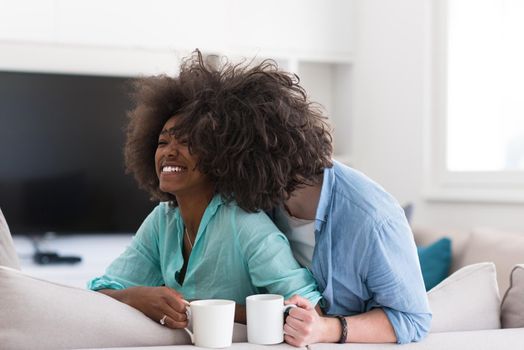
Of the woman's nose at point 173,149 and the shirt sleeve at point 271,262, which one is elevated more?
the woman's nose at point 173,149

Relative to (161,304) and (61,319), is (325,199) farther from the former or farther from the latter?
(61,319)

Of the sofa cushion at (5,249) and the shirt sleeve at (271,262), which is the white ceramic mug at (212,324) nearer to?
the shirt sleeve at (271,262)

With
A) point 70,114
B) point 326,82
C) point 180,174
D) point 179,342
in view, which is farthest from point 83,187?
point 179,342

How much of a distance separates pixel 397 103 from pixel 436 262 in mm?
1443

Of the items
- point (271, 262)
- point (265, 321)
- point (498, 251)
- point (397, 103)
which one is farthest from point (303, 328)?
point (397, 103)

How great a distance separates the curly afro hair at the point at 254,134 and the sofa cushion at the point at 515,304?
428 mm

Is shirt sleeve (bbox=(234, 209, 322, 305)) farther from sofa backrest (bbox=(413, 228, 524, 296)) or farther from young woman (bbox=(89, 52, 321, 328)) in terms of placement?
sofa backrest (bbox=(413, 228, 524, 296))

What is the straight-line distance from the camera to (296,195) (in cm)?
140

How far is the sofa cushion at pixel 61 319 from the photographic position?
3.43 ft

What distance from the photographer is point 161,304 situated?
46.4 inches

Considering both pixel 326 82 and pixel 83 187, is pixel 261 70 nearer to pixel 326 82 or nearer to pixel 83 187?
pixel 83 187

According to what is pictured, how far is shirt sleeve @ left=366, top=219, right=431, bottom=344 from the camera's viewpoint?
1.22 metres

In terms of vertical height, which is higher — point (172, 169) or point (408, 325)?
point (172, 169)

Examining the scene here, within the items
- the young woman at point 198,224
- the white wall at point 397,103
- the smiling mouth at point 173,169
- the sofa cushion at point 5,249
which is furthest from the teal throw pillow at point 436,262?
the sofa cushion at point 5,249
